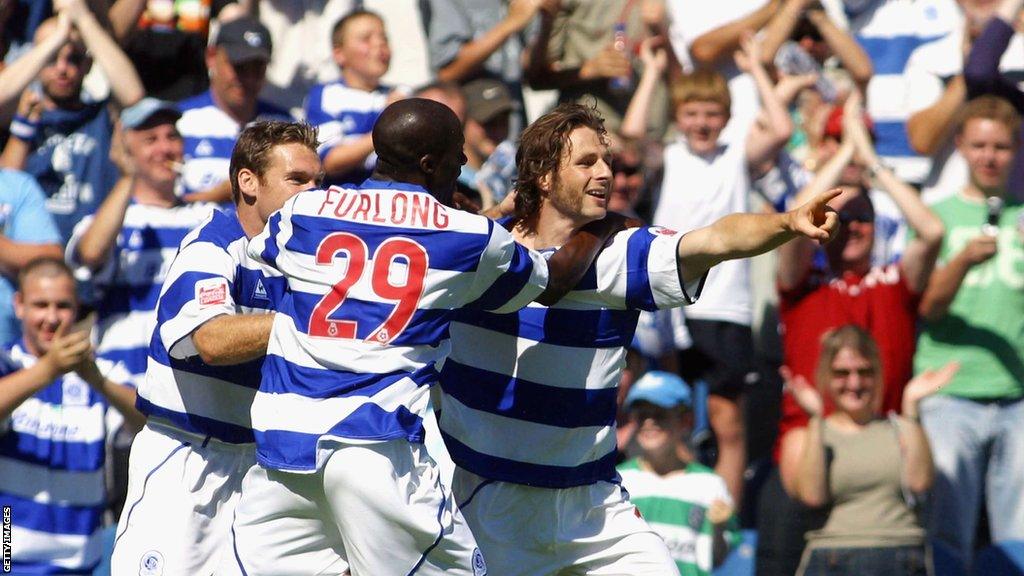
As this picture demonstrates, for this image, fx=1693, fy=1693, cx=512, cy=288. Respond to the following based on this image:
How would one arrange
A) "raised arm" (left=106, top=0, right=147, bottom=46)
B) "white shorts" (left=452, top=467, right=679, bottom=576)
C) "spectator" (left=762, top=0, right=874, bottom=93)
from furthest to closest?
"spectator" (left=762, top=0, right=874, bottom=93)
"raised arm" (left=106, top=0, right=147, bottom=46)
"white shorts" (left=452, top=467, right=679, bottom=576)

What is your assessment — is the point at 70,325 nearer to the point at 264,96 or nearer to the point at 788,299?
the point at 264,96

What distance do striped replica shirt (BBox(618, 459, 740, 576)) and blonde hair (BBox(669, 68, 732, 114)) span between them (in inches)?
82.8

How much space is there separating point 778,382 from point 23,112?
415cm

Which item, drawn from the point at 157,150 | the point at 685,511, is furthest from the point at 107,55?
the point at 685,511

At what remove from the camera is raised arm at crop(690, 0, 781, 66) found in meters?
9.35

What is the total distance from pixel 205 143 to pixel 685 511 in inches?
122

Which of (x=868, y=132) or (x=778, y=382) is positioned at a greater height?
(x=868, y=132)

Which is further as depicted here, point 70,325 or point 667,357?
point 667,357

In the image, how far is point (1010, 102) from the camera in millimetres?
9039

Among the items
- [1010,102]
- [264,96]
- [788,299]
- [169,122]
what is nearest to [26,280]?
[169,122]

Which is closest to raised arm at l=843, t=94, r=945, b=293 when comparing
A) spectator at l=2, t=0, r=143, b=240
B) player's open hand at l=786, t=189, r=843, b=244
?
player's open hand at l=786, t=189, r=843, b=244

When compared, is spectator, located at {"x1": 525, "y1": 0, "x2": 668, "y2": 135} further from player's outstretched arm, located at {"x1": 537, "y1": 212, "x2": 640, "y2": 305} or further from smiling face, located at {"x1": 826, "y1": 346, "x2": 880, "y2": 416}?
player's outstretched arm, located at {"x1": 537, "y1": 212, "x2": 640, "y2": 305}

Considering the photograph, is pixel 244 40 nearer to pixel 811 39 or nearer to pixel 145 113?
pixel 145 113

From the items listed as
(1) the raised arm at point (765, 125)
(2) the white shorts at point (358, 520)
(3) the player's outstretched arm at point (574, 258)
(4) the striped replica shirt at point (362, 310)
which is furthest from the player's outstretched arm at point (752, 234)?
(1) the raised arm at point (765, 125)
